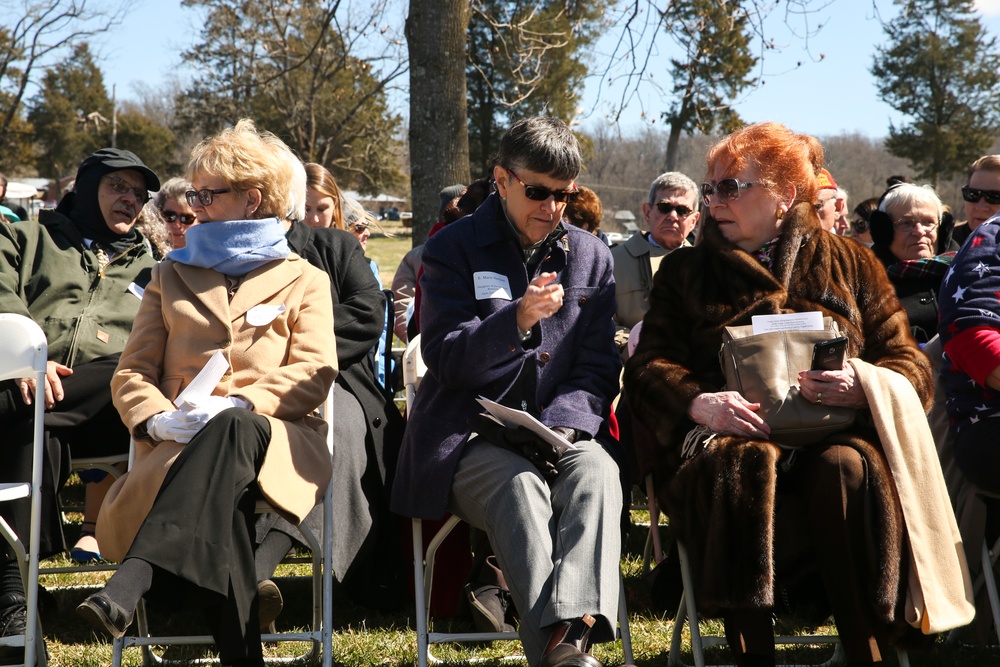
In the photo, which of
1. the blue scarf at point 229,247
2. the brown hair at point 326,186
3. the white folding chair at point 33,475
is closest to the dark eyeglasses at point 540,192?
the blue scarf at point 229,247

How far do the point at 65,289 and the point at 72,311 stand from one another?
0.38 feet

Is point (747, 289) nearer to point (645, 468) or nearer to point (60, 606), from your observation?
point (645, 468)

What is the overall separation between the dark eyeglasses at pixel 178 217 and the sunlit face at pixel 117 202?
37 centimetres

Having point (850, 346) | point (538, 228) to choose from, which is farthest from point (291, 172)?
point (850, 346)

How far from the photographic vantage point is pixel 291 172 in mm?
3867

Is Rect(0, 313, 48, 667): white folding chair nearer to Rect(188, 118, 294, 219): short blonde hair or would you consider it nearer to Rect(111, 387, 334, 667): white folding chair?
Rect(111, 387, 334, 667): white folding chair

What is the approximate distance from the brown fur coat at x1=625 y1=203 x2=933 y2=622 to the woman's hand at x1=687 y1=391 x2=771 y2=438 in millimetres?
43

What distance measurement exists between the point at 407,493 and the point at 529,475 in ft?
1.78

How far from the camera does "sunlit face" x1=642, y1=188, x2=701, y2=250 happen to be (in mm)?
5465

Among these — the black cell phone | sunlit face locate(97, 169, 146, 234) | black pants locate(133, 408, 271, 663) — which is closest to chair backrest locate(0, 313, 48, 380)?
black pants locate(133, 408, 271, 663)

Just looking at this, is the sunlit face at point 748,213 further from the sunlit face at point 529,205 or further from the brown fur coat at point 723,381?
the sunlit face at point 529,205

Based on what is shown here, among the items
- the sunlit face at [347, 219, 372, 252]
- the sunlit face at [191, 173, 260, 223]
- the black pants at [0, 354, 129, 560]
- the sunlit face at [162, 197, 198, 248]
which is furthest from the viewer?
the sunlit face at [347, 219, 372, 252]

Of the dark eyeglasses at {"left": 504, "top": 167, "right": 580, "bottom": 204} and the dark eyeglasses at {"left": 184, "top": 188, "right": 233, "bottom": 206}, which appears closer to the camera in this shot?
the dark eyeglasses at {"left": 504, "top": 167, "right": 580, "bottom": 204}

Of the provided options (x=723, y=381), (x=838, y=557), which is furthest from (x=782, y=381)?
(x=838, y=557)
